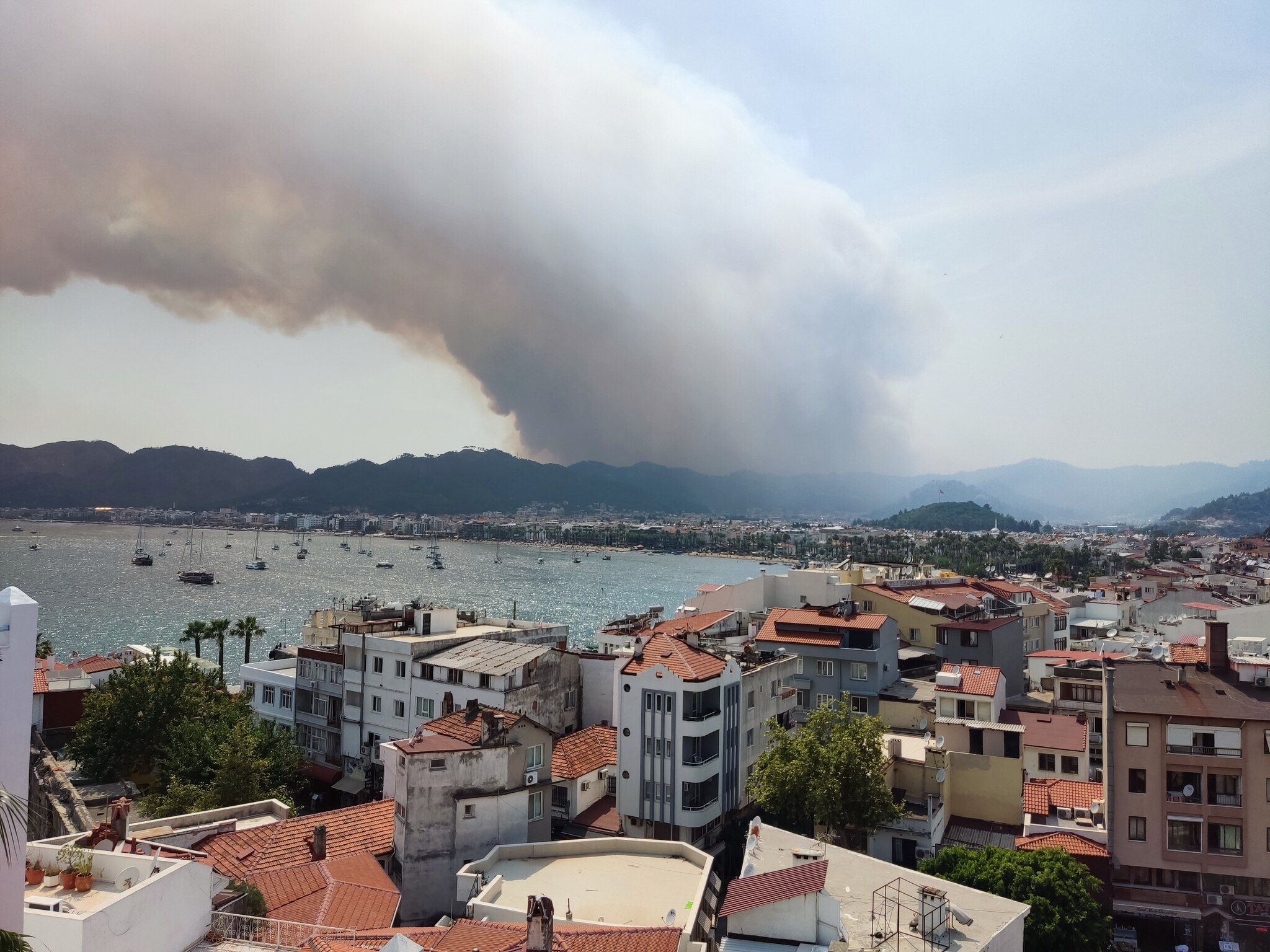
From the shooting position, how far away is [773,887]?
17938mm

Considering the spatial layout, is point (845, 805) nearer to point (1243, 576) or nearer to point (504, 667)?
point (504, 667)

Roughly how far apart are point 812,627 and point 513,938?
31539 millimetres

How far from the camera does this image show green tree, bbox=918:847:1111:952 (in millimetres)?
23672

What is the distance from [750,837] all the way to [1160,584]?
8955 cm

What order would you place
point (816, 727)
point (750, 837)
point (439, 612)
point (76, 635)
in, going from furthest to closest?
point (76, 635), point (439, 612), point (816, 727), point (750, 837)

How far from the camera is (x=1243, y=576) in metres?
114

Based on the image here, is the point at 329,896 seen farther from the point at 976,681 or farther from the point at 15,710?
Answer: the point at 976,681

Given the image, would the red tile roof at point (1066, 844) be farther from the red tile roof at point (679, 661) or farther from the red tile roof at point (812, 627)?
the red tile roof at point (812, 627)

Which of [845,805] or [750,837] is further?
[845,805]

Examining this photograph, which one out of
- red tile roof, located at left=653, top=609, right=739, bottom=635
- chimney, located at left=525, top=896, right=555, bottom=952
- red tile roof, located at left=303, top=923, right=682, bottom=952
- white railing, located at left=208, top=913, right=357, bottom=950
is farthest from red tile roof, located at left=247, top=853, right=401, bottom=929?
red tile roof, located at left=653, top=609, right=739, bottom=635

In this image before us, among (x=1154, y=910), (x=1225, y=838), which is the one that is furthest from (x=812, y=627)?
(x=1225, y=838)

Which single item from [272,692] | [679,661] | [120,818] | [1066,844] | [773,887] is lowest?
[1066,844]

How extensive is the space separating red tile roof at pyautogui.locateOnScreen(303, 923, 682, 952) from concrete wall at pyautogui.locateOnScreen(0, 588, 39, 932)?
781cm

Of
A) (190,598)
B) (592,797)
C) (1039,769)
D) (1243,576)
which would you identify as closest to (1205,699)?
(1039,769)
